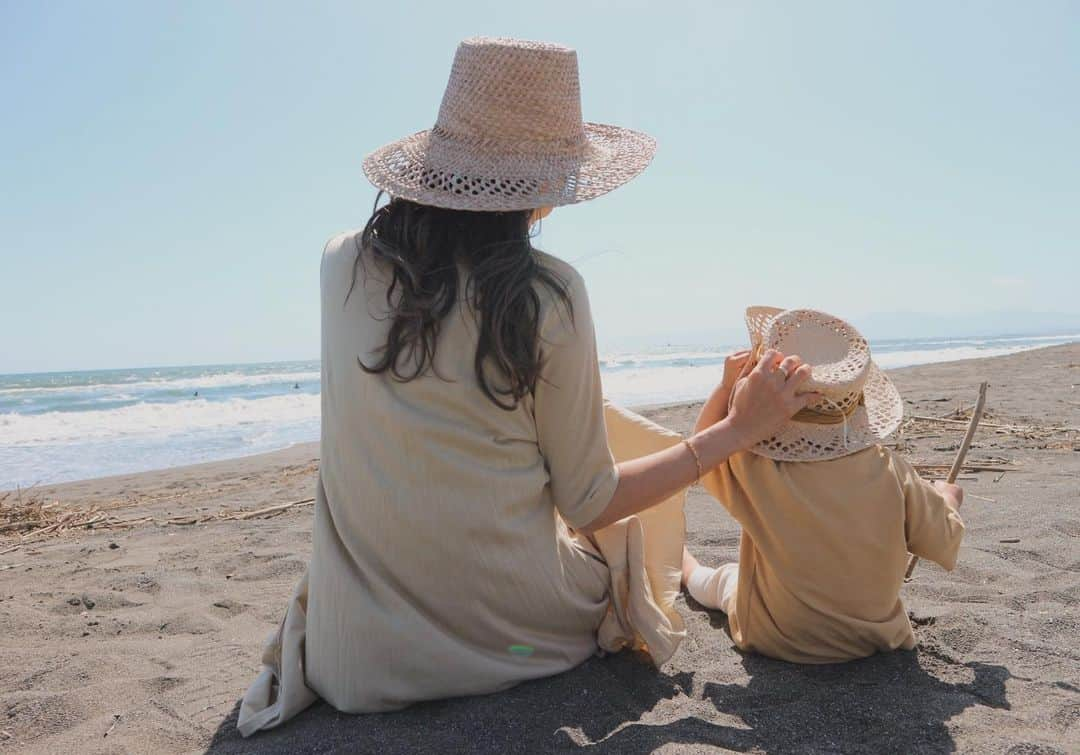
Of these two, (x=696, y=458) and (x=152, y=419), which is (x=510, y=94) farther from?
(x=152, y=419)

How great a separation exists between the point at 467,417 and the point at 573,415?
241 millimetres

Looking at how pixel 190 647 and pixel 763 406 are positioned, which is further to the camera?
pixel 190 647

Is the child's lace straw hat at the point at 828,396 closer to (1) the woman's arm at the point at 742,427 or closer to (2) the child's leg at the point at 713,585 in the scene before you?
(1) the woman's arm at the point at 742,427

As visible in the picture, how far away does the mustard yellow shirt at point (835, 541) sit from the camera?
2.15 m

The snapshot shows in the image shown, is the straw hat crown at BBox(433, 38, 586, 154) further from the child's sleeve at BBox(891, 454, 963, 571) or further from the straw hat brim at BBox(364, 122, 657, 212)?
the child's sleeve at BBox(891, 454, 963, 571)

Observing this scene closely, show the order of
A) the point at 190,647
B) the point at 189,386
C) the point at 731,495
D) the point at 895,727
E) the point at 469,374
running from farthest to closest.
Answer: the point at 189,386
the point at 190,647
the point at 731,495
the point at 895,727
the point at 469,374

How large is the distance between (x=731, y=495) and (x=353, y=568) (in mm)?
1087

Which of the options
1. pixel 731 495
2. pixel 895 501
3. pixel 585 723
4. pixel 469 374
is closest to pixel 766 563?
pixel 731 495

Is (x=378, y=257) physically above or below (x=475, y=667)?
above

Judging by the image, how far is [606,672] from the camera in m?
2.16

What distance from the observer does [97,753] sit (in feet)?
6.53

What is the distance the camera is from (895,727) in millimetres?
1913

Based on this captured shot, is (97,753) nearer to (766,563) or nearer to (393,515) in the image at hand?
(393,515)

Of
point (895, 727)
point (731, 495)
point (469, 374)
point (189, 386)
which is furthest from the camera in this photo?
point (189, 386)
